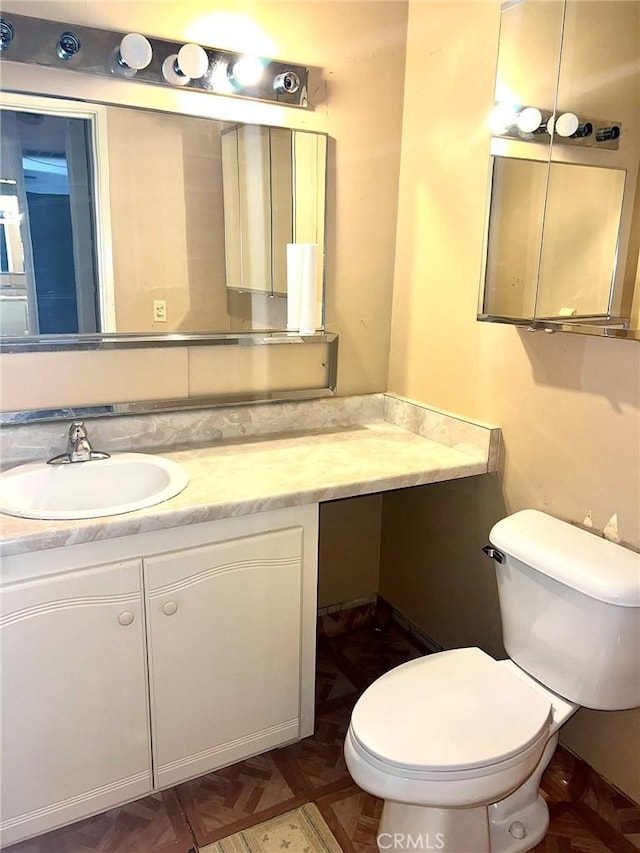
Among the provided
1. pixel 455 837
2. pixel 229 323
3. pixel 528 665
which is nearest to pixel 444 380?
pixel 229 323

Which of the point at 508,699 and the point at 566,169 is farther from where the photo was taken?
the point at 566,169

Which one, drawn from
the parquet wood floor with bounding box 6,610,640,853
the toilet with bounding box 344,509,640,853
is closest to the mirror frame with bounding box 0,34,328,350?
the toilet with bounding box 344,509,640,853

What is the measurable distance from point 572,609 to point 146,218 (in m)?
1.43

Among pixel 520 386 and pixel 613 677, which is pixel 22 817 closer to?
pixel 613 677

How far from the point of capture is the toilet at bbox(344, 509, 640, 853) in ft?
4.00

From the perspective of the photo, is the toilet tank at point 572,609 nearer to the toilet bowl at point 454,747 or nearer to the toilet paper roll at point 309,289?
the toilet bowl at point 454,747

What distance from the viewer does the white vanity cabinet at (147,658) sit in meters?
1.32

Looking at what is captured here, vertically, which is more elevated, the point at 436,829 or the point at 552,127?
the point at 552,127

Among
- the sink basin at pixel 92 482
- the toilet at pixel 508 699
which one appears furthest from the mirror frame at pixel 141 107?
the toilet at pixel 508 699

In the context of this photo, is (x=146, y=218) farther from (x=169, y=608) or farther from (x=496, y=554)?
(x=496, y=554)

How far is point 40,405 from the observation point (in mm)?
1649

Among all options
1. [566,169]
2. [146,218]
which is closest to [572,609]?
[566,169]

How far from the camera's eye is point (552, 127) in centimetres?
150

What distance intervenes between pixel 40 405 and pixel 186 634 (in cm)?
71
